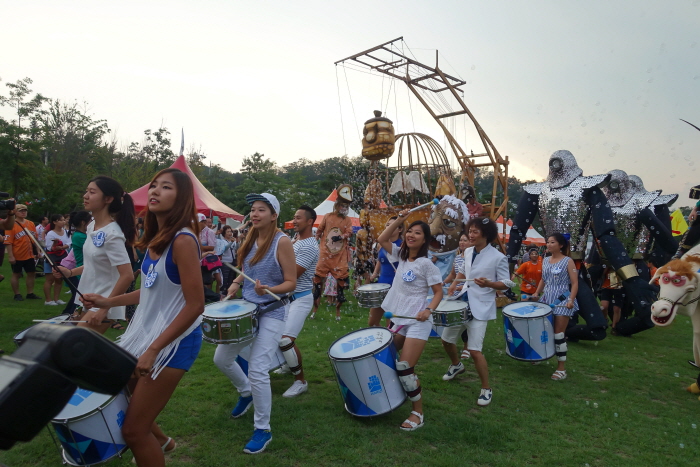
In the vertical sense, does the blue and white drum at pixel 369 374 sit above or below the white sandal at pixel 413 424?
above

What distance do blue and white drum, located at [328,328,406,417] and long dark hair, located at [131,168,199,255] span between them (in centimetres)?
177

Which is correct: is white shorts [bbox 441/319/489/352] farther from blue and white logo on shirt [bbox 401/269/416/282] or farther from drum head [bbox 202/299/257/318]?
drum head [bbox 202/299/257/318]

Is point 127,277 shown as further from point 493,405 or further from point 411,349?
point 493,405

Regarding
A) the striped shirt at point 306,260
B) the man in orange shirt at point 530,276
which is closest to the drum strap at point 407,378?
the striped shirt at point 306,260

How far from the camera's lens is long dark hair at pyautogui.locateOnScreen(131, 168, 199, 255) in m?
2.35

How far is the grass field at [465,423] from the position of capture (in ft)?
11.1

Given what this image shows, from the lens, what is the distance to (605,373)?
576 centimetres

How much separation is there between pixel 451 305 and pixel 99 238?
3.16 metres

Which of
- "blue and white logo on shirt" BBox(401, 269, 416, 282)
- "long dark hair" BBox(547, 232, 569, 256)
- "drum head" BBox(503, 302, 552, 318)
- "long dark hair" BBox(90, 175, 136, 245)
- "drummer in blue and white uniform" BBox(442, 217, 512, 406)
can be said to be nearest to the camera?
"long dark hair" BBox(90, 175, 136, 245)

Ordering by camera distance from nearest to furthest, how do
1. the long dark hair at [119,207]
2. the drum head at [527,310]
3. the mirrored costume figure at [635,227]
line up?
the long dark hair at [119,207]
the drum head at [527,310]
the mirrored costume figure at [635,227]

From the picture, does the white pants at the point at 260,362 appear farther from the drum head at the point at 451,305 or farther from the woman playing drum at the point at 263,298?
the drum head at the point at 451,305

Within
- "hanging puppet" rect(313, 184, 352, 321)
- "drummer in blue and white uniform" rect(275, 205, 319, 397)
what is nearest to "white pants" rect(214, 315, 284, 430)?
"drummer in blue and white uniform" rect(275, 205, 319, 397)

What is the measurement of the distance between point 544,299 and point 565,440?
102 inches

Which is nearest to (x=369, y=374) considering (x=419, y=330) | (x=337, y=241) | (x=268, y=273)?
(x=419, y=330)
